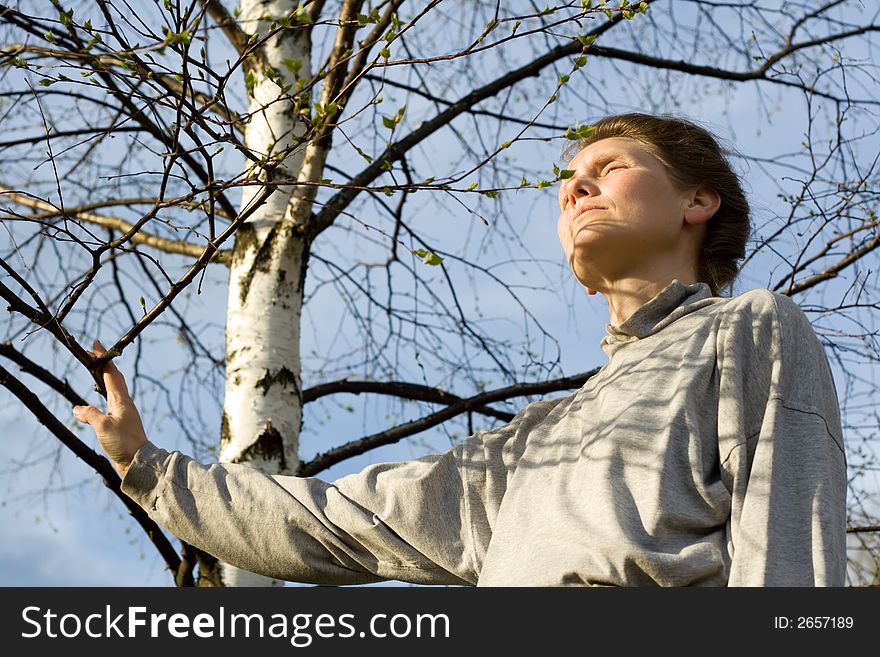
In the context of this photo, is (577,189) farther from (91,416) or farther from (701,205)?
(91,416)

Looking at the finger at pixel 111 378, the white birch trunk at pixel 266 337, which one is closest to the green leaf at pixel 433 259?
the finger at pixel 111 378

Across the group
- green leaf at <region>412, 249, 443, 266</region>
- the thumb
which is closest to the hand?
the thumb

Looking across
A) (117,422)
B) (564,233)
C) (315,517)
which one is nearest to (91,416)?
(117,422)

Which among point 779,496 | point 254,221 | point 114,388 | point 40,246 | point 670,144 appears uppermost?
point 40,246

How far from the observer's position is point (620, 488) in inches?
68.2

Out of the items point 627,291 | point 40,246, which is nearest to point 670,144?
point 627,291

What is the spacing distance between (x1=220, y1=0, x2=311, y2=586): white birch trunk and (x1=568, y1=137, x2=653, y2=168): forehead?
3.52 ft

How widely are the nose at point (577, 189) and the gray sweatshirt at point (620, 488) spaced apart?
0.27m

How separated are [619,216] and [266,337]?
4.91ft

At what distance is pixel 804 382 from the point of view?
1.77 meters
